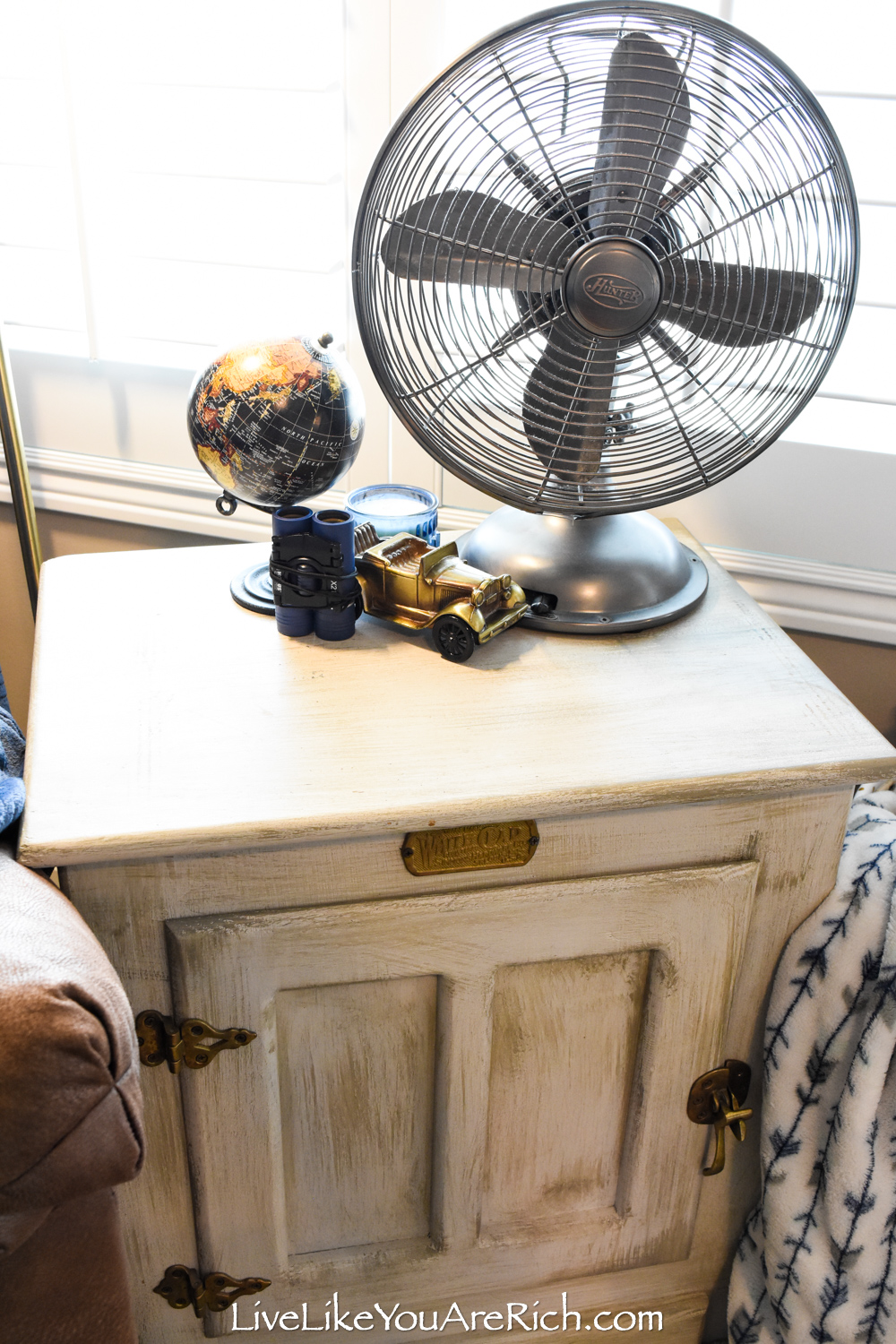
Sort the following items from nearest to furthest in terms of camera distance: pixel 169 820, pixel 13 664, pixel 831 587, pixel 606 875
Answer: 1. pixel 169 820
2. pixel 606 875
3. pixel 831 587
4. pixel 13 664

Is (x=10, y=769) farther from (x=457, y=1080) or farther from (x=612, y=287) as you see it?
(x=612, y=287)

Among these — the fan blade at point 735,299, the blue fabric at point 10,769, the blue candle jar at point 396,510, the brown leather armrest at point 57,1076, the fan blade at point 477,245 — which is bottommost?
the brown leather armrest at point 57,1076

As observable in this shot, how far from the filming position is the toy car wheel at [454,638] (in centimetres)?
95

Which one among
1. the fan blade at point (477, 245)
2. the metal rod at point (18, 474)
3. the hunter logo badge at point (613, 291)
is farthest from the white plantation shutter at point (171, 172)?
the hunter logo badge at point (613, 291)

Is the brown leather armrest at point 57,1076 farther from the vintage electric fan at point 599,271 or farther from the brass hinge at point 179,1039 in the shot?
the vintage electric fan at point 599,271

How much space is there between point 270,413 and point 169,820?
39 cm

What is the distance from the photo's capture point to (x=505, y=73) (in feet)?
2.72

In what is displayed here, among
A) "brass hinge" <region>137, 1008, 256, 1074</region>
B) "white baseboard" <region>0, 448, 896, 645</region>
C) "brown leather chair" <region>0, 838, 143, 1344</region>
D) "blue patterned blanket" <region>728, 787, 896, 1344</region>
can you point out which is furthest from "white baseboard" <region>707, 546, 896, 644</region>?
"brown leather chair" <region>0, 838, 143, 1344</region>

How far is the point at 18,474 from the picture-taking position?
1395mm

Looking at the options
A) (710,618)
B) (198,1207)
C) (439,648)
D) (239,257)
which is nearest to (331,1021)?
(198,1207)

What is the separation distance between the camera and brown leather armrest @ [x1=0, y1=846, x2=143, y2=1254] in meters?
0.59

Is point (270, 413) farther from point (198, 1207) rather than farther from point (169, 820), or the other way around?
point (198, 1207)

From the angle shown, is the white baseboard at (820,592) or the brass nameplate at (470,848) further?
the white baseboard at (820,592)

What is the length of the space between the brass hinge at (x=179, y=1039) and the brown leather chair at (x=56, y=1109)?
0.11 meters
